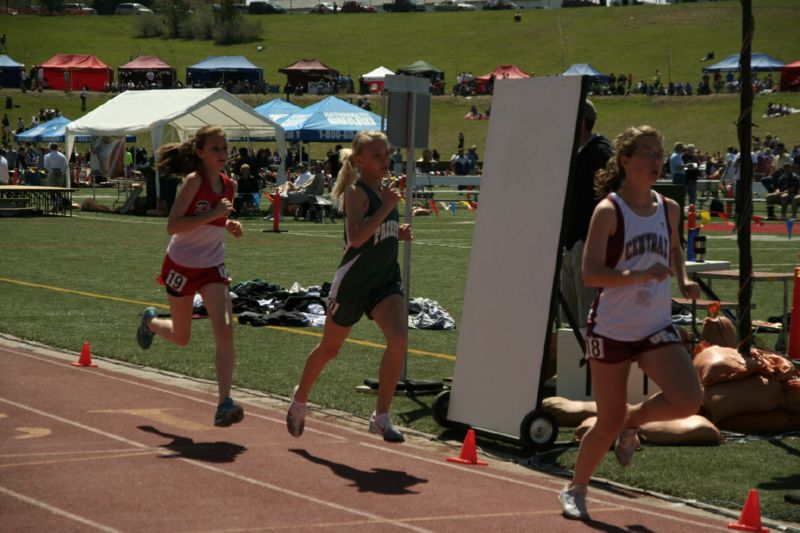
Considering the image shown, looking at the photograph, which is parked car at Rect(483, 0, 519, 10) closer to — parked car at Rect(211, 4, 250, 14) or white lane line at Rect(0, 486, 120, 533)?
parked car at Rect(211, 4, 250, 14)

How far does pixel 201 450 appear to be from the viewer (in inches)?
311

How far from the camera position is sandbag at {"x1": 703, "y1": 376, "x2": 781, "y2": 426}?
28.7 ft

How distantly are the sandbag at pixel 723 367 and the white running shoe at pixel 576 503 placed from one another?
8.56ft

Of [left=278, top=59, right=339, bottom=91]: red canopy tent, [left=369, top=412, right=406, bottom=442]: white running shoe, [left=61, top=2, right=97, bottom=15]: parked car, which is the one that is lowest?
[left=369, top=412, right=406, bottom=442]: white running shoe

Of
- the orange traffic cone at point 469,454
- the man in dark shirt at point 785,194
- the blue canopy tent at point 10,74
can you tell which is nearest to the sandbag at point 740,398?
the orange traffic cone at point 469,454

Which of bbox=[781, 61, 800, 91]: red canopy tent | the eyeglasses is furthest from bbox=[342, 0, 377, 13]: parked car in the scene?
the eyeglasses

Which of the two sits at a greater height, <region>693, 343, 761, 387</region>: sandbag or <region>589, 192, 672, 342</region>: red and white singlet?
<region>589, 192, 672, 342</region>: red and white singlet

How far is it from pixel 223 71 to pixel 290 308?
229 feet

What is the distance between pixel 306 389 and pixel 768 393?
3.04 m

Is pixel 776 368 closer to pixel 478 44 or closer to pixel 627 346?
pixel 627 346

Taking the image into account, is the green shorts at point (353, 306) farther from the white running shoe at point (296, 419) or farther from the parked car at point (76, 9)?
the parked car at point (76, 9)

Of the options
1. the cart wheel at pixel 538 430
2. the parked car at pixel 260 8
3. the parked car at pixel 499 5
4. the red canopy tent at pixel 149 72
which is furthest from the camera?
the parked car at pixel 260 8

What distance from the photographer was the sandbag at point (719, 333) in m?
9.74

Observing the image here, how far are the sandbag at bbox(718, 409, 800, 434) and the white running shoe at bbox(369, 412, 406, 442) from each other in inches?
85.2
